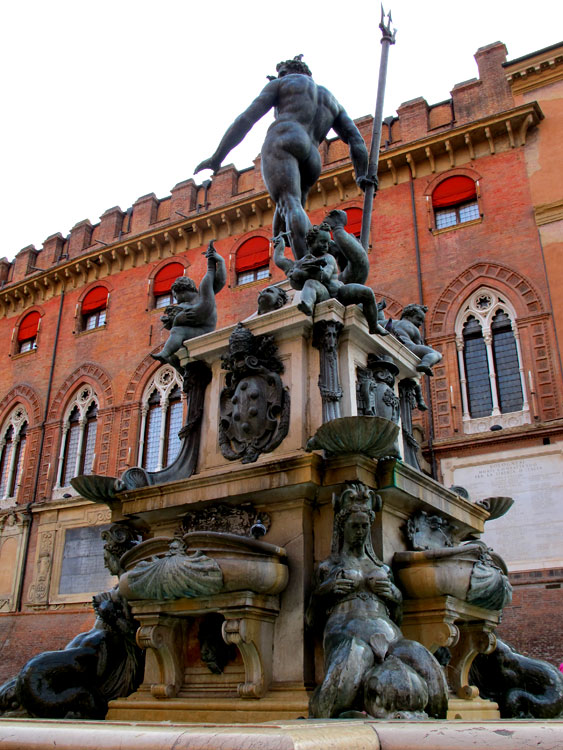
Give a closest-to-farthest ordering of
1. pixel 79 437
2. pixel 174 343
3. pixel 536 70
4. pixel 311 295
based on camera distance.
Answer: pixel 311 295 → pixel 174 343 → pixel 536 70 → pixel 79 437

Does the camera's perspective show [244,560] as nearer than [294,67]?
Yes

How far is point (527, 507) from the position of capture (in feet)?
49.1

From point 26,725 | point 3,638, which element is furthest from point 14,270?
point 26,725

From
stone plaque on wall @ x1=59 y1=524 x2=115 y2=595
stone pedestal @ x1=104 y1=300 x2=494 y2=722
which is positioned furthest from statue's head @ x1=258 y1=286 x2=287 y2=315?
stone plaque on wall @ x1=59 y1=524 x2=115 y2=595

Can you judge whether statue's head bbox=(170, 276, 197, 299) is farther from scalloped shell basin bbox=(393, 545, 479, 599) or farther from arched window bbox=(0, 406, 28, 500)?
arched window bbox=(0, 406, 28, 500)

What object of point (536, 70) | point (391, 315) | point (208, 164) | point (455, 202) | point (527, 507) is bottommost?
point (527, 507)

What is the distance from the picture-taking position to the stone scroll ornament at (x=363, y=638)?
3164 mm

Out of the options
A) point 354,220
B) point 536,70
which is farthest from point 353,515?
point 536,70

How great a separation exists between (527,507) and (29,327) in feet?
63.5

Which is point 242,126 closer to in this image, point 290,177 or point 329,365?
point 290,177

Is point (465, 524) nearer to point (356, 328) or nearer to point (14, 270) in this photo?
point (356, 328)

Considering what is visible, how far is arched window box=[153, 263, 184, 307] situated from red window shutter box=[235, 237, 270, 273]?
2.34m

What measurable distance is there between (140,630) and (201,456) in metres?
1.35

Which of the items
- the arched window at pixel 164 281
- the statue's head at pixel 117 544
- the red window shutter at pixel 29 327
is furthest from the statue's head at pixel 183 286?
the red window shutter at pixel 29 327
